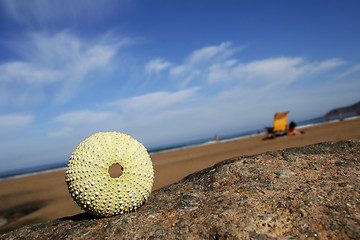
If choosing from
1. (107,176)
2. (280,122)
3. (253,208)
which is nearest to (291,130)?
(280,122)

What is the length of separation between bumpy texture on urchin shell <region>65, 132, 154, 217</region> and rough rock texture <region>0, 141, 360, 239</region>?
20cm

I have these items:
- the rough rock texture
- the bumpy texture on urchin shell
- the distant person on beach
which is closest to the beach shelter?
the distant person on beach

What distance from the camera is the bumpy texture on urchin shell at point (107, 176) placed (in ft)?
8.87

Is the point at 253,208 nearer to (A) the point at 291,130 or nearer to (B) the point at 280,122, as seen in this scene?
(B) the point at 280,122

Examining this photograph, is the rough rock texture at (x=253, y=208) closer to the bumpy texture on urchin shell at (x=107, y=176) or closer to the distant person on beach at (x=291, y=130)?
the bumpy texture on urchin shell at (x=107, y=176)

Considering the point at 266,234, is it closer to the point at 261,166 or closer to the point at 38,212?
the point at 261,166

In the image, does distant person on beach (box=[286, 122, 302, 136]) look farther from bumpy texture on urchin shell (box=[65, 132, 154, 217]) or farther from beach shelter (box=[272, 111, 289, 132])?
bumpy texture on urchin shell (box=[65, 132, 154, 217])

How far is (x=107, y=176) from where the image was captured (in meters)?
2.73

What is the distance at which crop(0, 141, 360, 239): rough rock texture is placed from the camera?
78.4 inches

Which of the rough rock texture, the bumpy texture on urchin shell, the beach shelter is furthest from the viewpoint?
the beach shelter

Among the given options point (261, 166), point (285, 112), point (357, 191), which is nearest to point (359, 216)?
point (357, 191)

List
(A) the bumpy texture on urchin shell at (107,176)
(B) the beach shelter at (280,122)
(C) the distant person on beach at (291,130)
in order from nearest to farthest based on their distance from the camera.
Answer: (A) the bumpy texture on urchin shell at (107,176) → (C) the distant person on beach at (291,130) → (B) the beach shelter at (280,122)

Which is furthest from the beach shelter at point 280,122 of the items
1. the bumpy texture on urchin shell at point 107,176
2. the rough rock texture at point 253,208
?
the bumpy texture on urchin shell at point 107,176

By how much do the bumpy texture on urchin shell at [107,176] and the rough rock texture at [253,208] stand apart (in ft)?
0.65
